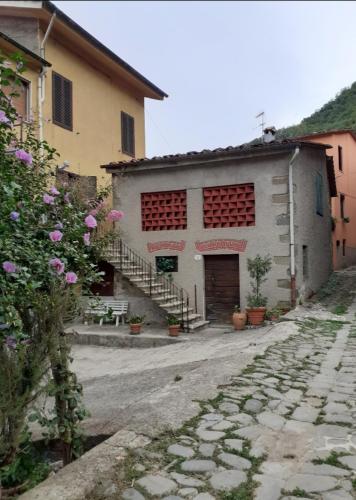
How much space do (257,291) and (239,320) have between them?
89cm

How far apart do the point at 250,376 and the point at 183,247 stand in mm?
7234

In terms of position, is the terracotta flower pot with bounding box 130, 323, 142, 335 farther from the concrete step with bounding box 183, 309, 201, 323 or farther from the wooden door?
the wooden door

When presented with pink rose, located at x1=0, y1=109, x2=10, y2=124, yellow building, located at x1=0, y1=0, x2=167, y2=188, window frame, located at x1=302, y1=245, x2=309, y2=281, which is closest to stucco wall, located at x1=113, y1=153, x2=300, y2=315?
window frame, located at x1=302, y1=245, x2=309, y2=281

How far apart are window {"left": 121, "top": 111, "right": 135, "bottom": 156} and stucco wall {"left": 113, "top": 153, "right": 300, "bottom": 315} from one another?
3.77 meters

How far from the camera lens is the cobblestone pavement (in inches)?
119

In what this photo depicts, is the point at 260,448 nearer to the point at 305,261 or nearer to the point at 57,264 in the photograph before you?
the point at 57,264

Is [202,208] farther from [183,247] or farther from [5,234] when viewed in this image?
[5,234]

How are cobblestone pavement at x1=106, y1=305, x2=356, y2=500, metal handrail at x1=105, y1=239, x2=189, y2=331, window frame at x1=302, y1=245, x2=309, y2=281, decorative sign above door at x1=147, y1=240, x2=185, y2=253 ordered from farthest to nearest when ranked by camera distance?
decorative sign above door at x1=147, y1=240, x2=185, y2=253 → window frame at x1=302, y1=245, x2=309, y2=281 → metal handrail at x1=105, y1=239, x2=189, y2=331 → cobblestone pavement at x1=106, y1=305, x2=356, y2=500

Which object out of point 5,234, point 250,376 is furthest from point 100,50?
point 5,234

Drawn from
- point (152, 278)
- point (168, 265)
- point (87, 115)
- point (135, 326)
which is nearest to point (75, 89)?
point (87, 115)

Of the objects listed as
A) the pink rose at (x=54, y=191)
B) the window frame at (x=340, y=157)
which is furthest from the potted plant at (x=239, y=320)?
the window frame at (x=340, y=157)

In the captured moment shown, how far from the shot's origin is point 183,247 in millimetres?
12688

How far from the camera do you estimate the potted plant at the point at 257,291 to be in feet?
36.5

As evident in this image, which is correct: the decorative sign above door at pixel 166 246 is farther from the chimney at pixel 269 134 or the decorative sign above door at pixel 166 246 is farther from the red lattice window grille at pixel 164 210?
the chimney at pixel 269 134
